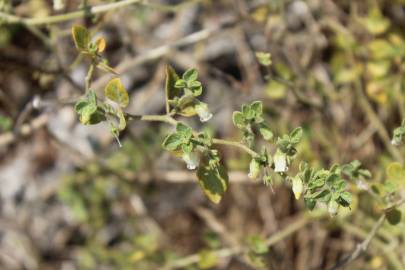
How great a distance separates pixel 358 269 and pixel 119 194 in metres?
0.75

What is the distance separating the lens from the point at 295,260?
2061 millimetres

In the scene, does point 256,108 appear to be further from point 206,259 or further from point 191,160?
point 206,259

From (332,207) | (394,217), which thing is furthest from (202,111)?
(394,217)

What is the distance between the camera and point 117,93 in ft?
3.51

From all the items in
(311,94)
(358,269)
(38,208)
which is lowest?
(358,269)

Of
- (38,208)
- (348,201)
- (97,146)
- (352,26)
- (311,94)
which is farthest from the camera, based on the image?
(38,208)

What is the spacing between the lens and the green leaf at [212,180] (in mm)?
1099

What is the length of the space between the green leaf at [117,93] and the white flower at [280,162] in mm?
254

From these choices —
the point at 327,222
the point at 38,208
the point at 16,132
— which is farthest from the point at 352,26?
the point at 38,208

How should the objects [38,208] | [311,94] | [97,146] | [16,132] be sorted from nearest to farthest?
[16,132], [311,94], [97,146], [38,208]

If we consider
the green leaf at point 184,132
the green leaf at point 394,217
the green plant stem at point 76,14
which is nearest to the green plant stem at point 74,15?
the green plant stem at point 76,14

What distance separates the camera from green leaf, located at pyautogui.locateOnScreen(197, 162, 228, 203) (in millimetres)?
1099

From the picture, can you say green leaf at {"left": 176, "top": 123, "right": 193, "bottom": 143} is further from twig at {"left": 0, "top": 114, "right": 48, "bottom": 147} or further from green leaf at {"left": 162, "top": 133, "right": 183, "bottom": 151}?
twig at {"left": 0, "top": 114, "right": 48, "bottom": 147}

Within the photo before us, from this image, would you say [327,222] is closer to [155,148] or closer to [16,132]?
[155,148]
